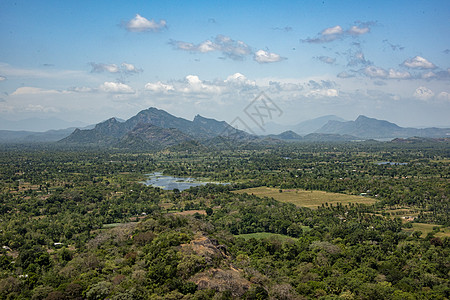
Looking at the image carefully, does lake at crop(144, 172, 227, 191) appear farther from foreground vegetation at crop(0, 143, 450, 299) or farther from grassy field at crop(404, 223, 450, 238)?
grassy field at crop(404, 223, 450, 238)

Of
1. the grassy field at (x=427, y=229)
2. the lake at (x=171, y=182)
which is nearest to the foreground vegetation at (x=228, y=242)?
the grassy field at (x=427, y=229)

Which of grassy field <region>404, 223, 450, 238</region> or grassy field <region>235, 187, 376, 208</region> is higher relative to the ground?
grassy field <region>235, 187, 376, 208</region>

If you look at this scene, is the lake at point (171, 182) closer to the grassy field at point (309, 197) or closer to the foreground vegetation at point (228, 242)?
the foreground vegetation at point (228, 242)

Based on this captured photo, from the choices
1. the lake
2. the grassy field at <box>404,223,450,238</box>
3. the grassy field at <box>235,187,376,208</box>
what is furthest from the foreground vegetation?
the lake

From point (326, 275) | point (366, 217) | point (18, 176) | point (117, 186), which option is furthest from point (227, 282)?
point (18, 176)

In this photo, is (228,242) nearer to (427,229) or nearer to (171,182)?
(427,229)

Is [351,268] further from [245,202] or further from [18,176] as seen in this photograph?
[18,176]

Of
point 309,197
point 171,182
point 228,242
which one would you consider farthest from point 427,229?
point 171,182
